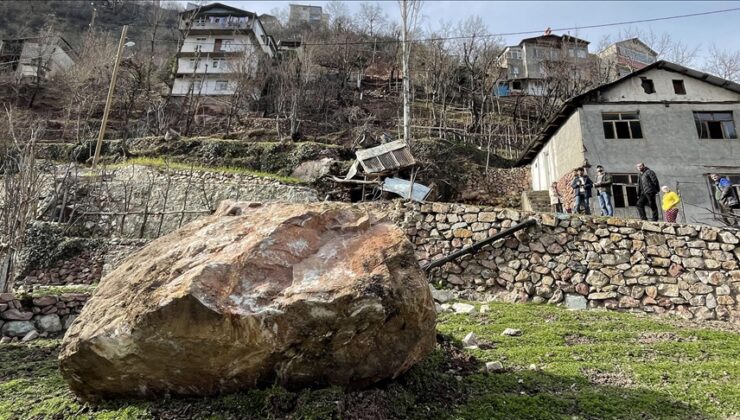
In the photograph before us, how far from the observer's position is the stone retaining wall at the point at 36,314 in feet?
22.1

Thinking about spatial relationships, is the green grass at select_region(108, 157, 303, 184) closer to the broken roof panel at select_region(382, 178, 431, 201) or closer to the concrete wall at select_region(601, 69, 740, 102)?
the broken roof panel at select_region(382, 178, 431, 201)

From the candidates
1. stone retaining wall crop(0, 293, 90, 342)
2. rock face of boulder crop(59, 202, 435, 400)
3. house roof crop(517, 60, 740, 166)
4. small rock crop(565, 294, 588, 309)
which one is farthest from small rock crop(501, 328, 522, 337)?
house roof crop(517, 60, 740, 166)

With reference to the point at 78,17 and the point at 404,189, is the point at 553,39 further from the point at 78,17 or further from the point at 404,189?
the point at 78,17

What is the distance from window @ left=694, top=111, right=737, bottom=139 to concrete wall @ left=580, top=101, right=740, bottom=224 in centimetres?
19

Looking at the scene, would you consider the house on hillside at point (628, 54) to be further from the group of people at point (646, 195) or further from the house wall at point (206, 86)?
the house wall at point (206, 86)

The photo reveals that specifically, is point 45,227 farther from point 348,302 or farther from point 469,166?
point 469,166

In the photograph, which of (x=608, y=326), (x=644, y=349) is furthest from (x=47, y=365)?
(x=608, y=326)

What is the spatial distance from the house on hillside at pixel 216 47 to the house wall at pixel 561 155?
26.2 m

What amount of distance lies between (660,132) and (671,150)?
80cm

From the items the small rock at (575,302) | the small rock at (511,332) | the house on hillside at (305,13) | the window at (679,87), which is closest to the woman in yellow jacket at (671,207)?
the small rock at (575,302)

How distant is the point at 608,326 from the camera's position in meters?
7.12

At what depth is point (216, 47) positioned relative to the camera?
4119 cm

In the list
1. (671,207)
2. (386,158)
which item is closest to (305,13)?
(386,158)

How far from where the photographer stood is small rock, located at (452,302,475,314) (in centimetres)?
787
